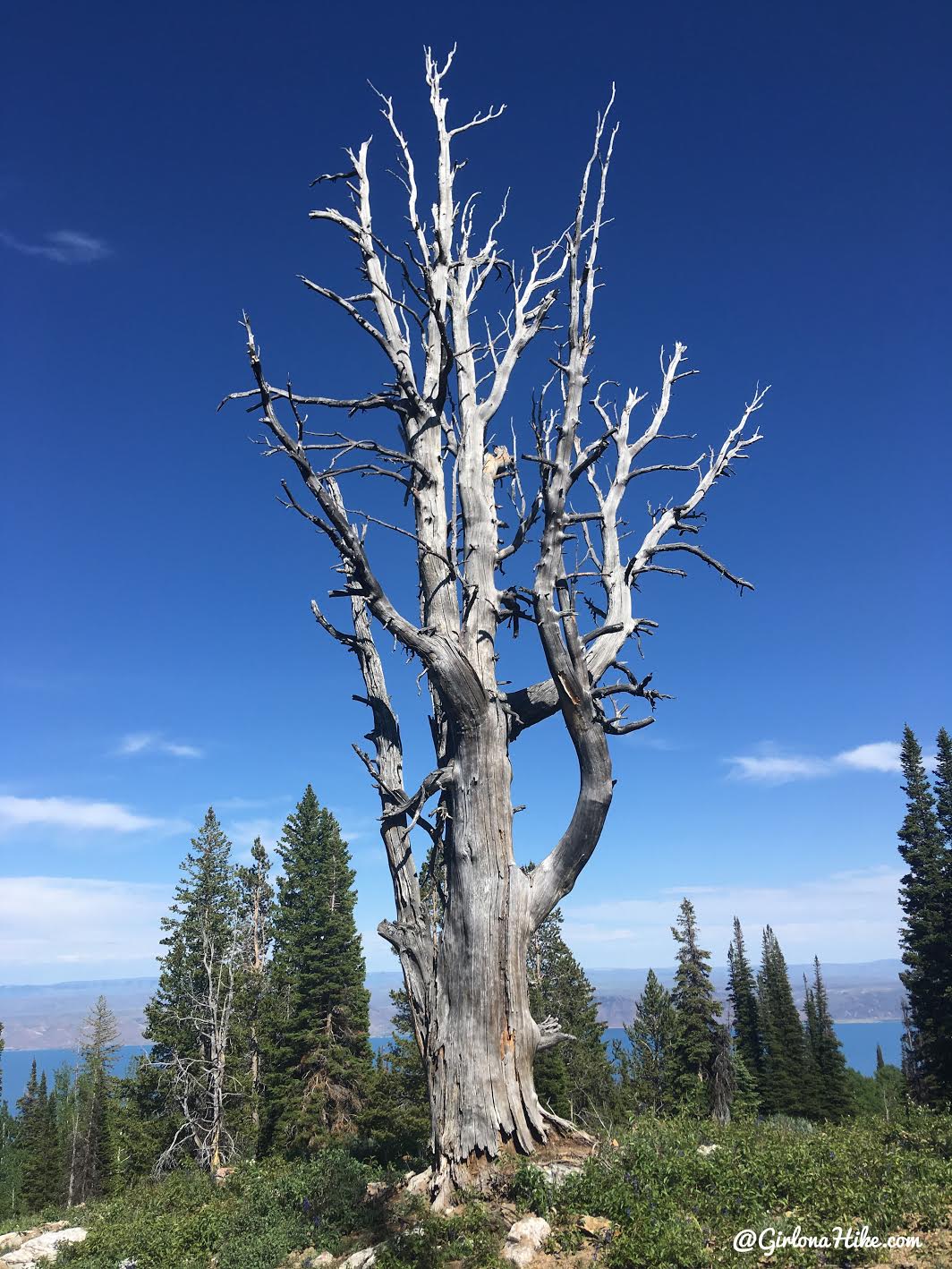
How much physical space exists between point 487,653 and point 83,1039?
7214 cm

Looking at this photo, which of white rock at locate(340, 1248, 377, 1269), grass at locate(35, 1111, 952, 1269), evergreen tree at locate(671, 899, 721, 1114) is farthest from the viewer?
evergreen tree at locate(671, 899, 721, 1114)

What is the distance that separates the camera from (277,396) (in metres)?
6.89

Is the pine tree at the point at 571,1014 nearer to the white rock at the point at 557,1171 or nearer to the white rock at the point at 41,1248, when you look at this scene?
the white rock at the point at 41,1248

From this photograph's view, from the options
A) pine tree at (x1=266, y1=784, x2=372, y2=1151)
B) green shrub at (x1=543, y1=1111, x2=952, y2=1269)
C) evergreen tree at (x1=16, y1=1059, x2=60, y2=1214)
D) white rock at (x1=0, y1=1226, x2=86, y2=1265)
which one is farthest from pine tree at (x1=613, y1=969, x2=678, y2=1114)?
green shrub at (x1=543, y1=1111, x2=952, y2=1269)

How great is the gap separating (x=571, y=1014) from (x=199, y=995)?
20.9 m

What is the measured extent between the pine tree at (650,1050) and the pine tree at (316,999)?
15.5 metres

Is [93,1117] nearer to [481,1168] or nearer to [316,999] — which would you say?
[316,999]

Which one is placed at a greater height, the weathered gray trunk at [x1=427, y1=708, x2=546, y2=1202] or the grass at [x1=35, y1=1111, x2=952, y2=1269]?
the weathered gray trunk at [x1=427, y1=708, x2=546, y2=1202]

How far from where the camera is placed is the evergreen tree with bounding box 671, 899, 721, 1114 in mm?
37562

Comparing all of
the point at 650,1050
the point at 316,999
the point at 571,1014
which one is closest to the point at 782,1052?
the point at 650,1050

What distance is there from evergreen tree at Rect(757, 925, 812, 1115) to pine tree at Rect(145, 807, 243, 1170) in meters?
34.2

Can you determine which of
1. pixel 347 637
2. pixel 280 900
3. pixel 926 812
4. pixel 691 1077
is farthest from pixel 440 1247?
pixel 691 1077

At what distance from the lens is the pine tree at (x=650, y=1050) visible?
129ft

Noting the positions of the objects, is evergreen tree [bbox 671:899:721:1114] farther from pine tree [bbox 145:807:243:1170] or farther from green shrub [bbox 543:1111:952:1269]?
green shrub [bbox 543:1111:952:1269]
